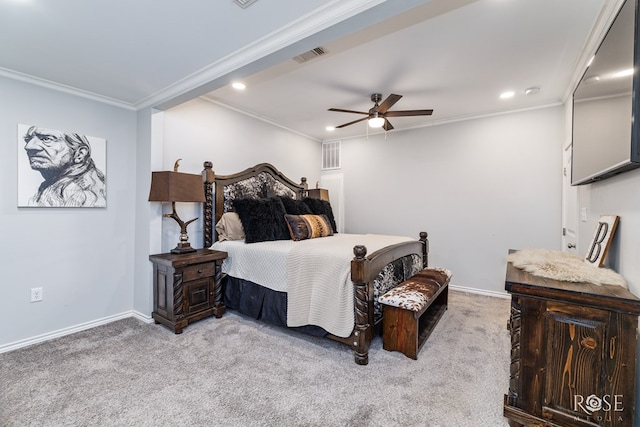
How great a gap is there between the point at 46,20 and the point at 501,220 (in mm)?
4888

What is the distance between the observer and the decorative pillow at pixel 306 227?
11.2 feet

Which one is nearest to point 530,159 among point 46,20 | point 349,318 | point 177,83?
point 349,318

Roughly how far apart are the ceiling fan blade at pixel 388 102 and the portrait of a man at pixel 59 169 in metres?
2.95

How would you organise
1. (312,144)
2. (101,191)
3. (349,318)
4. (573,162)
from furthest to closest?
1. (312,144)
2. (101,191)
3. (573,162)
4. (349,318)

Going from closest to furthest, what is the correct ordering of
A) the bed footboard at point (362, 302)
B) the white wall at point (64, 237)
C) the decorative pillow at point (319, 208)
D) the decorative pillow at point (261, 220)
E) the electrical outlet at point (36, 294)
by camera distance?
the bed footboard at point (362, 302) → the white wall at point (64, 237) → the electrical outlet at point (36, 294) → the decorative pillow at point (261, 220) → the decorative pillow at point (319, 208)

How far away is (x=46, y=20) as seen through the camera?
175 cm

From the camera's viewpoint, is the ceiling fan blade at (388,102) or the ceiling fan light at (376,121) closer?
the ceiling fan blade at (388,102)

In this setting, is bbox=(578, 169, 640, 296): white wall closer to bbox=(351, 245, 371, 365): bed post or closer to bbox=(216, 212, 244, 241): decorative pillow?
bbox=(351, 245, 371, 365): bed post

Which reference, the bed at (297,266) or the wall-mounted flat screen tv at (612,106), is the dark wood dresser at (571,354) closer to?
the wall-mounted flat screen tv at (612,106)

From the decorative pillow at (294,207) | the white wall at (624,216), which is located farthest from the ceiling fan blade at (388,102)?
the white wall at (624,216)

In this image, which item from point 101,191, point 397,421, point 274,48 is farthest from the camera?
point 101,191

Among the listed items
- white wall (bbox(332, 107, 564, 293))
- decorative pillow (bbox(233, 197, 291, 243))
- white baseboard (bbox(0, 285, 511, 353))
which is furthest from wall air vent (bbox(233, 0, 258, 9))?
white wall (bbox(332, 107, 564, 293))

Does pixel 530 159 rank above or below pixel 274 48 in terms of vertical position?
below

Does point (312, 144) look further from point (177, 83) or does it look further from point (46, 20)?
point (46, 20)
